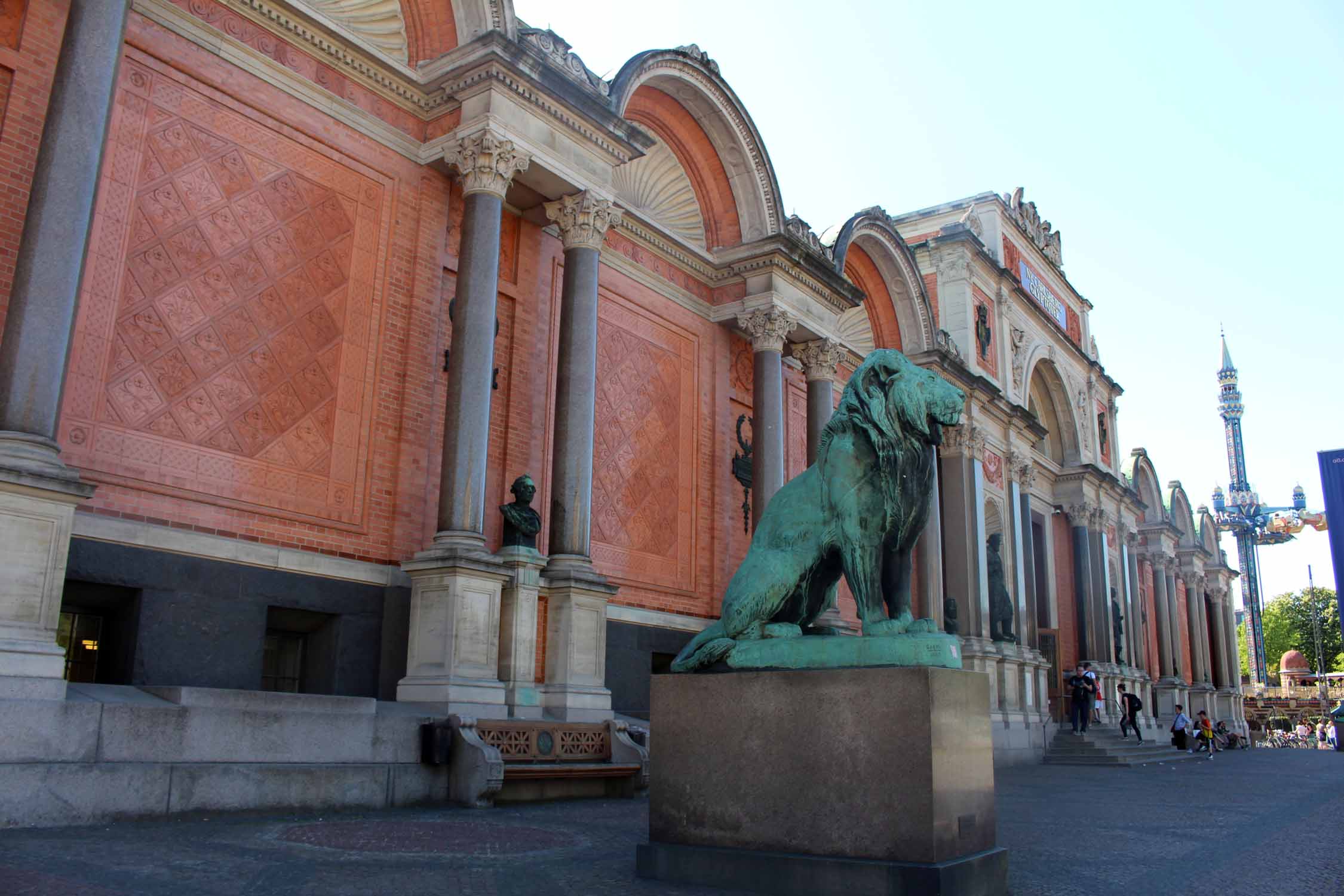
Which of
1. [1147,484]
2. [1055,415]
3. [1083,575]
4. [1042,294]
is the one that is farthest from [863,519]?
[1147,484]

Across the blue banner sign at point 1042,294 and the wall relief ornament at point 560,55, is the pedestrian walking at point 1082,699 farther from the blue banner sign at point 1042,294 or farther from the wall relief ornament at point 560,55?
the wall relief ornament at point 560,55

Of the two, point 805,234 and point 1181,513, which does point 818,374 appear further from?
point 1181,513

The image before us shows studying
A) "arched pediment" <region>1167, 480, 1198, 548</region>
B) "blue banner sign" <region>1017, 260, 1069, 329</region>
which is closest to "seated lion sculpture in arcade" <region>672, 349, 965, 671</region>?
"blue banner sign" <region>1017, 260, 1069, 329</region>

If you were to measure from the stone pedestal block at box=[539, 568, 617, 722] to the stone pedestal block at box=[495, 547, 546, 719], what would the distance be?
32 cm

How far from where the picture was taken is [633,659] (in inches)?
591

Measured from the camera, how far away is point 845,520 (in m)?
5.46

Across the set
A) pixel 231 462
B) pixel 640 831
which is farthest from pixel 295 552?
pixel 640 831

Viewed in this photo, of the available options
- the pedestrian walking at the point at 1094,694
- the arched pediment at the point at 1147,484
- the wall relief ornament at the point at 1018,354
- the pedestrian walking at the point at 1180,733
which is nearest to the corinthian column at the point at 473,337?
the pedestrian walking at the point at 1094,694

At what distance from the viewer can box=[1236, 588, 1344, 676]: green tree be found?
279 feet

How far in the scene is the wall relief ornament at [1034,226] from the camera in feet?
105

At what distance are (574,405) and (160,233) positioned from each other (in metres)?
5.02

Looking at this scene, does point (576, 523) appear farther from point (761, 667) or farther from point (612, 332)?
point (761, 667)

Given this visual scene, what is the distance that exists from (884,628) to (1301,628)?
9813cm

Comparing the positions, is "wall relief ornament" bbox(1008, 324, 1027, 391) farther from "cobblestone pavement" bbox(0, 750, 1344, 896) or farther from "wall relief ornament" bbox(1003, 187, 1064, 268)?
"cobblestone pavement" bbox(0, 750, 1344, 896)
